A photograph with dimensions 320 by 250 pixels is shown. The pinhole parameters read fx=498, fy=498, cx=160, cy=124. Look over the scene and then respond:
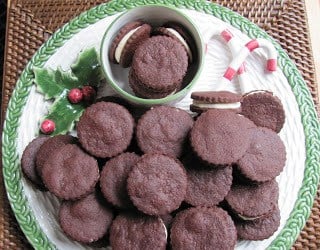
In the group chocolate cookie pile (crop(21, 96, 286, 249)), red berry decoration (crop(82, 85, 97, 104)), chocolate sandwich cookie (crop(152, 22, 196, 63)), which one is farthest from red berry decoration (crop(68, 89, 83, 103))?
chocolate sandwich cookie (crop(152, 22, 196, 63))

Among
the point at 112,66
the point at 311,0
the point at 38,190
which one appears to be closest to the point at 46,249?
the point at 38,190

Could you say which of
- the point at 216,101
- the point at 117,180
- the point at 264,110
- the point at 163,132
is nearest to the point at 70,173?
the point at 117,180

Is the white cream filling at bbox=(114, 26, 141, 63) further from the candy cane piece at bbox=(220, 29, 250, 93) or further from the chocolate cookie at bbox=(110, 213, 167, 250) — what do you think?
the chocolate cookie at bbox=(110, 213, 167, 250)

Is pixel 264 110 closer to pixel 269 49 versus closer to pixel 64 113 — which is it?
pixel 269 49

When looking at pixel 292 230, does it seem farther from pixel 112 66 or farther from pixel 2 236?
pixel 2 236

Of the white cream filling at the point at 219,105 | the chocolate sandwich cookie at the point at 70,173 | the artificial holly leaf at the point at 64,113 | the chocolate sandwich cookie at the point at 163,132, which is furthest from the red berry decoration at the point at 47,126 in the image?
the white cream filling at the point at 219,105

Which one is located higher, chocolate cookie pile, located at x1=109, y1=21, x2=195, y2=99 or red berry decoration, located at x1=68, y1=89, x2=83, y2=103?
chocolate cookie pile, located at x1=109, y1=21, x2=195, y2=99

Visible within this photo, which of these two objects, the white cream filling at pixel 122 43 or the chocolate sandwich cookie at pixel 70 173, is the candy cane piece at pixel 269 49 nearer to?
the white cream filling at pixel 122 43
